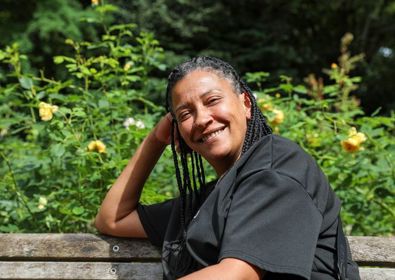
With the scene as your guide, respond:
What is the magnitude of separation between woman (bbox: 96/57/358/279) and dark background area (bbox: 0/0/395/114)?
29.0 feet

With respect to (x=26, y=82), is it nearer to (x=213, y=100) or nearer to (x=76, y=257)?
(x=76, y=257)

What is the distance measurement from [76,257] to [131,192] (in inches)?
11.3

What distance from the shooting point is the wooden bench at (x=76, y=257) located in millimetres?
2105

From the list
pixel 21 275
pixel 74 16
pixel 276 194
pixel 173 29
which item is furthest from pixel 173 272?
pixel 173 29

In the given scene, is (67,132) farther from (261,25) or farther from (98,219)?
(261,25)

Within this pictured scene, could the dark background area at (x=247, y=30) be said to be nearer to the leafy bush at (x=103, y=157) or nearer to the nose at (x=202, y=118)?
the leafy bush at (x=103, y=157)

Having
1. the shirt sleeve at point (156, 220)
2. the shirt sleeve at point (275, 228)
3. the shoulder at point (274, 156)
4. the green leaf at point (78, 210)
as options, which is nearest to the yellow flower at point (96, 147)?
the green leaf at point (78, 210)

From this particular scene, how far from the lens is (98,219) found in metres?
2.18

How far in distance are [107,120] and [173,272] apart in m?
1.24

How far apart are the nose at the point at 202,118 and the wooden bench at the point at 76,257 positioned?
2.00ft

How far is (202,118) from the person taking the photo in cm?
166

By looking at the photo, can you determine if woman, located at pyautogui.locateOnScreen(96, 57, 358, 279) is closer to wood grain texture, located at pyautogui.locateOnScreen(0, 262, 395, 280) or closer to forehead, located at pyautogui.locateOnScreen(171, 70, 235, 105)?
forehead, located at pyautogui.locateOnScreen(171, 70, 235, 105)

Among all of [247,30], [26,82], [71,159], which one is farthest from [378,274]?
[247,30]

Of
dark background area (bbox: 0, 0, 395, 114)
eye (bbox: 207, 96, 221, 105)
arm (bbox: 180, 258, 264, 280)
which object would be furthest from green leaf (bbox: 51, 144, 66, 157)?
dark background area (bbox: 0, 0, 395, 114)
